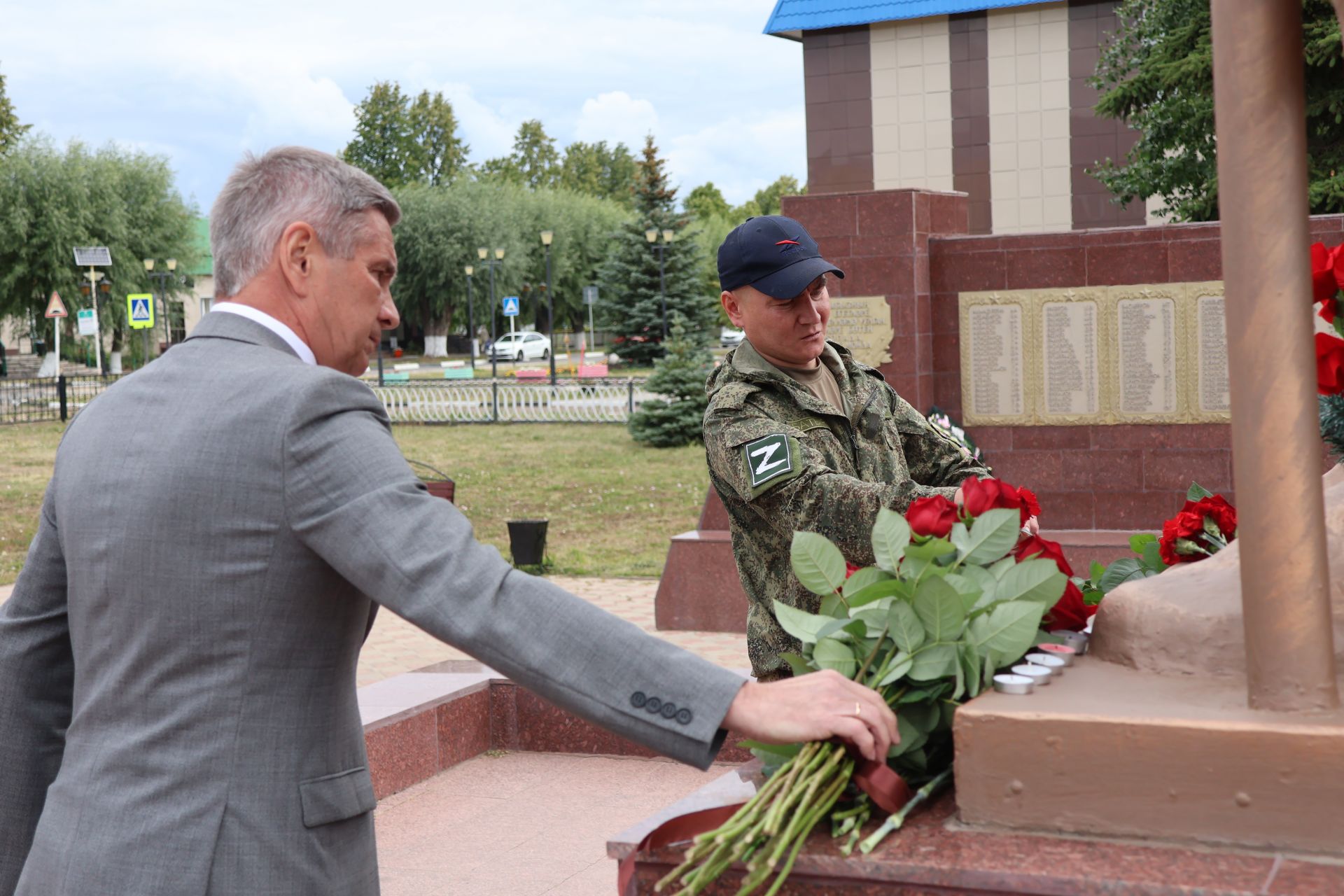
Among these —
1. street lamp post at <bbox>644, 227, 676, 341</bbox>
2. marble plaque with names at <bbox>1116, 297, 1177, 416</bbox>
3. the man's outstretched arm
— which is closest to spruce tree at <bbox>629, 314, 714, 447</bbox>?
marble plaque with names at <bbox>1116, 297, 1177, 416</bbox>

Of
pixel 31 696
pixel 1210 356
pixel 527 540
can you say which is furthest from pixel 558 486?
pixel 31 696

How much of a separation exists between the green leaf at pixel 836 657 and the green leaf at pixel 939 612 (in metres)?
0.10

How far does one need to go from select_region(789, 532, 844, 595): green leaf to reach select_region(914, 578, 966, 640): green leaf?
13 cm

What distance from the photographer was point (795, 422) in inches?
110

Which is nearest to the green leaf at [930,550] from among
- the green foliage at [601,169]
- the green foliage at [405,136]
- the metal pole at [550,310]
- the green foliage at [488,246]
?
the metal pole at [550,310]

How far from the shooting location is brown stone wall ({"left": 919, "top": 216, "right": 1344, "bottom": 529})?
7969 mm

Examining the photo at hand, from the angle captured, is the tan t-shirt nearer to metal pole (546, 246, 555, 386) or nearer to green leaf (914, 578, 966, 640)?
green leaf (914, 578, 966, 640)

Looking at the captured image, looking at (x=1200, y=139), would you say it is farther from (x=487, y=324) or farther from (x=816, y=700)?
(x=487, y=324)

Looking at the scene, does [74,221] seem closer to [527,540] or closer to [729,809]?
[527,540]

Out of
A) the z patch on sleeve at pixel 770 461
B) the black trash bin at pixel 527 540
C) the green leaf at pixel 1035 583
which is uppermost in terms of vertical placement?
the z patch on sleeve at pixel 770 461

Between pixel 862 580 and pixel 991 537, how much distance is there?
0.60 feet

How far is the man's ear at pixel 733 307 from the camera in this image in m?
2.90

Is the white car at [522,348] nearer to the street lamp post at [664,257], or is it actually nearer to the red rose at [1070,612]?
the street lamp post at [664,257]

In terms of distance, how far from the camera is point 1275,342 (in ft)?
5.07
